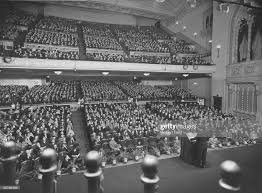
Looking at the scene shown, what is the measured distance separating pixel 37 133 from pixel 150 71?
10723mm

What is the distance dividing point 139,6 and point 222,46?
12442mm

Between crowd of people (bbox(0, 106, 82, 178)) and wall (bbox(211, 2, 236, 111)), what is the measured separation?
42.6 feet

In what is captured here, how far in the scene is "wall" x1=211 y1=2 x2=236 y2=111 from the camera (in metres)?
16.6

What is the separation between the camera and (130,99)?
15984 millimetres

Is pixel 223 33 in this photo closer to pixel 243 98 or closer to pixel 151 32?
pixel 243 98

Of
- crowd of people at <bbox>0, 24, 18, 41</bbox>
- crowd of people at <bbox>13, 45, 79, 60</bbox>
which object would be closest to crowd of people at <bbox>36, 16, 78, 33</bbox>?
crowd of people at <bbox>0, 24, 18, 41</bbox>

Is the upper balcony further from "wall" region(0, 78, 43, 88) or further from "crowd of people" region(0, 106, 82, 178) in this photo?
"wall" region(0, 78, 43, 88)

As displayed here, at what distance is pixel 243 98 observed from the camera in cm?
1530

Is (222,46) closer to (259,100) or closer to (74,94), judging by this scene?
(259,100)

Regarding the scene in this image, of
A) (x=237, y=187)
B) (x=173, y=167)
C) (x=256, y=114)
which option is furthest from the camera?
(x=256, y=114)

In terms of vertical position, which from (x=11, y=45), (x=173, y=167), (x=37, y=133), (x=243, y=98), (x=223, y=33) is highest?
(x=223, y=33)

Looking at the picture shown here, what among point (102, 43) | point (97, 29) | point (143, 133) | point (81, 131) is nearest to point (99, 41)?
point (102, 43)

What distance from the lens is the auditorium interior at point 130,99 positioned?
15.4 feet

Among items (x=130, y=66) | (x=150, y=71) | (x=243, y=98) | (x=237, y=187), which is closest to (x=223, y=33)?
(x=243, y=98)
